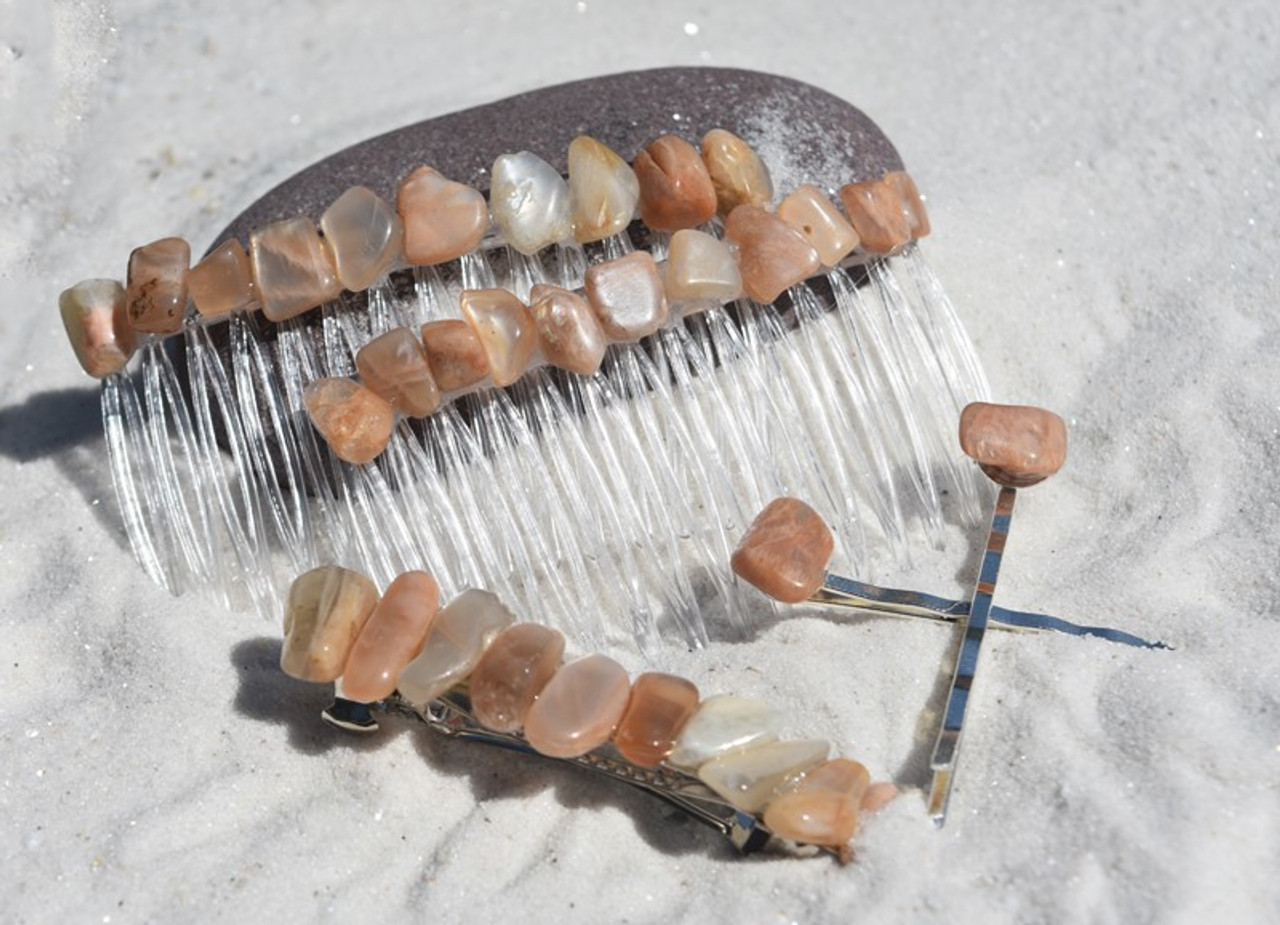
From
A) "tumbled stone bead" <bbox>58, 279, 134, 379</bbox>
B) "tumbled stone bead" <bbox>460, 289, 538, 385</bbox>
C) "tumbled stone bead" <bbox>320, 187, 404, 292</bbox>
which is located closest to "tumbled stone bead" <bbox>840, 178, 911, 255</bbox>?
"tumbled stone bead" <bbox>460, 289, 538, 385</bbox>

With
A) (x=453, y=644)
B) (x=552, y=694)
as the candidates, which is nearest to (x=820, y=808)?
(x=552, y=694)

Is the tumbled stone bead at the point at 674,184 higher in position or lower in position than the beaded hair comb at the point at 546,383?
higher

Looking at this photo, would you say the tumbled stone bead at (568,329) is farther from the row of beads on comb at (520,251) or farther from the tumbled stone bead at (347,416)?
the tumbled stone bead at (347,416)

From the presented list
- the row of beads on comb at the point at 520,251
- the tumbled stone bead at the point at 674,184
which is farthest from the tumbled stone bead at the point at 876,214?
the tumbled stone bead at the point at 674,184

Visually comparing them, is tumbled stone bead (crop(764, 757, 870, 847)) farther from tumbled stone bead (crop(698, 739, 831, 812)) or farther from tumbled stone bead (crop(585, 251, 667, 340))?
tumbled stone bead (crop(585, 251, 667, 340))

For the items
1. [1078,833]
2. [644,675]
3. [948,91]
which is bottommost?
[1078,833]

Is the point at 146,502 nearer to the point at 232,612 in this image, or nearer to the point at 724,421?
the point at 232,612

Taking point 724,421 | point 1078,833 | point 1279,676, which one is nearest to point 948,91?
point 724,421

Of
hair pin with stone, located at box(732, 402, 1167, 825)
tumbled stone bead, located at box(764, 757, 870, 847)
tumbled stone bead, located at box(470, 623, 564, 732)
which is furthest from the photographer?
hair pin with stone, located at box(732, 402, 1167, 825)
